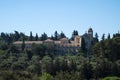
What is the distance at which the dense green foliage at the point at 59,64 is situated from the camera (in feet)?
115

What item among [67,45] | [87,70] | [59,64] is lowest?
[87,70]

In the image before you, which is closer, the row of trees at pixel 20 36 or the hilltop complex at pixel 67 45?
the hilltop complex at pixel 67 45

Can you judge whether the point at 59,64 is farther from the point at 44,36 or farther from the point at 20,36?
the point at 20,36

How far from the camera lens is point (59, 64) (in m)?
43.8

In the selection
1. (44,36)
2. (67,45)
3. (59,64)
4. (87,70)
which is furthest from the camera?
(44,36)

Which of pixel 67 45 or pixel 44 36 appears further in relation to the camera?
pixel 44 36

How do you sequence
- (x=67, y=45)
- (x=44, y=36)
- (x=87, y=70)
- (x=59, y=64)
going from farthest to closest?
(x=44, y=36) → (x=67, y=45) → (x=59, y=64) → (x=87, y=70)

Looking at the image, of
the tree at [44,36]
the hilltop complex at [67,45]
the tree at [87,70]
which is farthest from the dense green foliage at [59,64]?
the tree at [44,36]

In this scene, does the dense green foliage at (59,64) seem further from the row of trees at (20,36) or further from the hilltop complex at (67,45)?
the row of trees at (20,36)

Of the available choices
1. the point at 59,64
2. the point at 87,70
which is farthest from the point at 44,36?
the point at 87,70

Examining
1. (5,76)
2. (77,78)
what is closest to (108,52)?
(77,78)

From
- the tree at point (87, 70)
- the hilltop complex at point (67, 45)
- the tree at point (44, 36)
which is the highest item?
the tree at point (44, 36)

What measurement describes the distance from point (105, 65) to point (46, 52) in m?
15.5

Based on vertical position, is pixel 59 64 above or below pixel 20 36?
below
